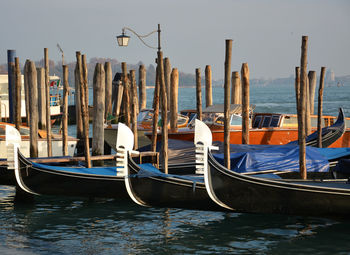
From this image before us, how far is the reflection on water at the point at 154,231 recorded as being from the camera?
9.45 m

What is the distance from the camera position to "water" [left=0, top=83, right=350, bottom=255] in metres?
9.43

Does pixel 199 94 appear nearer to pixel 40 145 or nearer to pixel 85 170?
pixel 40 145

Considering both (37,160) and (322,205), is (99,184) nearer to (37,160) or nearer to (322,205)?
(37,160)

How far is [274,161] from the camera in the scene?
1305 centimetres

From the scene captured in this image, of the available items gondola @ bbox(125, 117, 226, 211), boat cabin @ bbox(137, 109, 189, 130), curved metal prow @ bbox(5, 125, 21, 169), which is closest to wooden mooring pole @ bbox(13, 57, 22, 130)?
curved metal prow @ bbox(5, 125, 21, 169)

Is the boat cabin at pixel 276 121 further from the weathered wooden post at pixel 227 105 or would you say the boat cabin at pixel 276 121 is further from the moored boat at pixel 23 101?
the moored boat at pixel 23 101

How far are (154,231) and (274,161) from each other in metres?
3.67

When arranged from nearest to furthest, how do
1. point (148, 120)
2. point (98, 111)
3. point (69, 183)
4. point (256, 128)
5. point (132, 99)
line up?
point (69, 183)
point (98, 111)
point (132, 99)
point (256, 128)
point (148, 120)

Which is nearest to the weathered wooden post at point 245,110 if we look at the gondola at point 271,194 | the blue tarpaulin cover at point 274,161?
the blue tarpaulin cover at point 274,161

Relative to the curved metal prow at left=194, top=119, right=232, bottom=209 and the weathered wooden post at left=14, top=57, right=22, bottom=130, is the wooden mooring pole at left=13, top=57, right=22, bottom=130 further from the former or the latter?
the curved metal prow at left=194, top=119, right=232, bottom=209

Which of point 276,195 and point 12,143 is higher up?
point 12,143

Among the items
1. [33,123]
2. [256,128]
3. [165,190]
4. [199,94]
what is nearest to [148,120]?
[256,128]

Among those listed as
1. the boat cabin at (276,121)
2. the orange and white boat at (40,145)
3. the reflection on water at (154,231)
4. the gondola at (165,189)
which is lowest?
the reflection on water at (154,231)

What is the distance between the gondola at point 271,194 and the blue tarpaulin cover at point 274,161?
2.33 m
